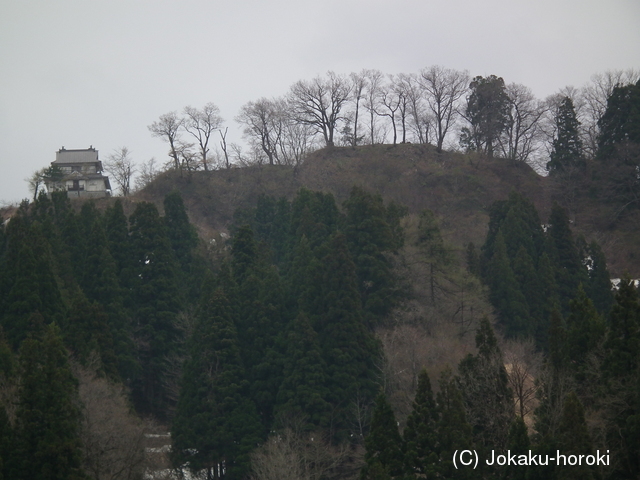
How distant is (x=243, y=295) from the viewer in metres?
31.0

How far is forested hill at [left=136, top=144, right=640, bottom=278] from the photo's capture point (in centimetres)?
4681

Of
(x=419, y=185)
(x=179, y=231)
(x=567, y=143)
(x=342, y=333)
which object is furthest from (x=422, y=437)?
(x=419, y=185)

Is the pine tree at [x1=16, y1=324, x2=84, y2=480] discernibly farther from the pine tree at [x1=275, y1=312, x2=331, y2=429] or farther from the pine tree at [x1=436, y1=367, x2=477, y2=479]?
the pine tree at [x1=436, y1=367, x2=477, y2=479]

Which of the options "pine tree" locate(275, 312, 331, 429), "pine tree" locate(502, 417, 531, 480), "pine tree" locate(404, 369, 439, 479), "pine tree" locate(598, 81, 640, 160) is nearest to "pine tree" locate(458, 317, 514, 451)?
"pine tree" locate(404, 369, 439, 479)

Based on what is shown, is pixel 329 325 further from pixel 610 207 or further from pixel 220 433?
pixel 610 207

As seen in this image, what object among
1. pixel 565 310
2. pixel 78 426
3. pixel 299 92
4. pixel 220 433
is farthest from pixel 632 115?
pixel 78 426

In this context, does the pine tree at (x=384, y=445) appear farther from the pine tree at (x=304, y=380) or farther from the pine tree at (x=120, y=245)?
the pine tree at (x=120, y=245)

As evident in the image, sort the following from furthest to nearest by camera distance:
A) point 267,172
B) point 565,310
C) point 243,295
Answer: point 267,172
point 565,310
point 243,295

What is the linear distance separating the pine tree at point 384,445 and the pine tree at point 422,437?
0.84 ft

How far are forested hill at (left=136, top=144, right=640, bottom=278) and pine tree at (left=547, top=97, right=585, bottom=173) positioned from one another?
83cm

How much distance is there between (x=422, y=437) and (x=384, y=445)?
1052 millimetres

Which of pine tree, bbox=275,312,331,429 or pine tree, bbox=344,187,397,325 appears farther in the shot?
pine tree, bbox=344,187,397,325

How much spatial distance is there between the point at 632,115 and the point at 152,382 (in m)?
30.7

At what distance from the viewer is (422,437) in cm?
1962
